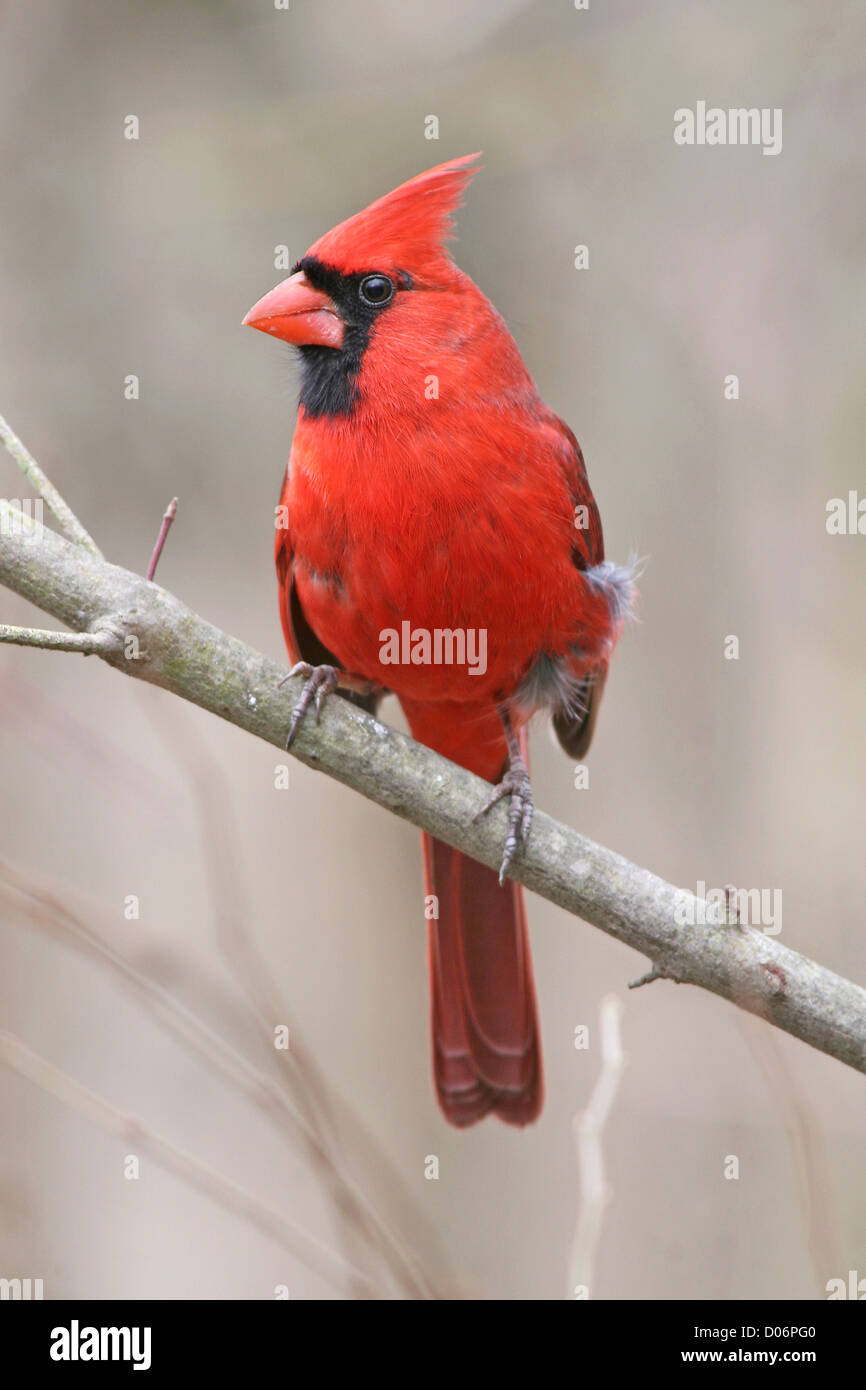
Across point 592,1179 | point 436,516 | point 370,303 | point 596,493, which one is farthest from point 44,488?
point 596,493

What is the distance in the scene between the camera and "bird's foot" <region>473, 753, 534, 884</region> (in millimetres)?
2590

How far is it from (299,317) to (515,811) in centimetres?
113

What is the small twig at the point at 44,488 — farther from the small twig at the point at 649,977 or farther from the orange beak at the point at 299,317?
the small twig at the point at 649,977

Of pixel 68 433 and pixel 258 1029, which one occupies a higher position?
pixel 68 433

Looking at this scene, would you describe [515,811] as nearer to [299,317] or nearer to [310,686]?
[310,686]

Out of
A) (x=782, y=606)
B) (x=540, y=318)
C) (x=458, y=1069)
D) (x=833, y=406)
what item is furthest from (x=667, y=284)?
(x=458, y=1069)

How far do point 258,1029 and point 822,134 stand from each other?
3448 millimetres

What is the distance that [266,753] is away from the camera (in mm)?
4246

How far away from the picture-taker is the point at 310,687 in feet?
8.47

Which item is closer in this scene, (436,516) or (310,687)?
(310,687)

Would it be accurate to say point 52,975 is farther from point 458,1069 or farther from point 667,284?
point 667,284

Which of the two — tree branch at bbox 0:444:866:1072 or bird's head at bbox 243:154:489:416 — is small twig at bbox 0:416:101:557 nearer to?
tree branch at bbox 0:444:866:1072
